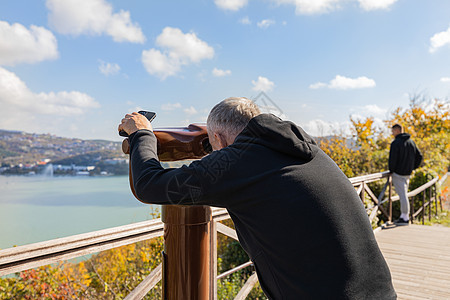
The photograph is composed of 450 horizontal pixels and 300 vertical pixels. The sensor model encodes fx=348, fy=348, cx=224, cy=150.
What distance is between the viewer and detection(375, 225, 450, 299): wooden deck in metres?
3.13

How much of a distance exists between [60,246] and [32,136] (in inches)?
528

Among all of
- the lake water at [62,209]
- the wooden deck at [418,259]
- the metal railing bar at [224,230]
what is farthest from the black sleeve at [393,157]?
the metal railing bar at [224,230]

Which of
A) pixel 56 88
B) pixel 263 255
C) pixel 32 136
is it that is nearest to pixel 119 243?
pixel 263 255

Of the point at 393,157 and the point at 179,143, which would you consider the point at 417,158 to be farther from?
the point at 179,143

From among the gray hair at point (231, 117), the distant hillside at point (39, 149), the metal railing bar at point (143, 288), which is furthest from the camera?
the distant hillside at point (39, 149)

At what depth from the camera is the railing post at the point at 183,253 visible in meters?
1.10

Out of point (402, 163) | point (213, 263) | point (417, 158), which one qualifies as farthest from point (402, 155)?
point (213, 263)

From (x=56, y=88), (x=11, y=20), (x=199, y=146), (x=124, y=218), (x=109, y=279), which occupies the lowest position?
(x=109, y=279)

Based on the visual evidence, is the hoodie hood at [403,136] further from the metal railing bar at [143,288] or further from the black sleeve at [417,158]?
the metal railing bar at [143,288]

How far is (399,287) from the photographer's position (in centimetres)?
321

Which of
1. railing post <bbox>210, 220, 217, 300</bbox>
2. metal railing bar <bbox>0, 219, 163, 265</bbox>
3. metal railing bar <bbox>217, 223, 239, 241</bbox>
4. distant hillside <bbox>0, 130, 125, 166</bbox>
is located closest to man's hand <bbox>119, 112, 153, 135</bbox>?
metal railing bar <bbox>0, 219, 163, 265</bbox>

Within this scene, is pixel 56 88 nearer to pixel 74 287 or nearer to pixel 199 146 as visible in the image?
pixel 74 287

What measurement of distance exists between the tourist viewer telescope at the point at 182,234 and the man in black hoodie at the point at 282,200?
5.3 inches

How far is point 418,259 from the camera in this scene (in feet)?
12.9
